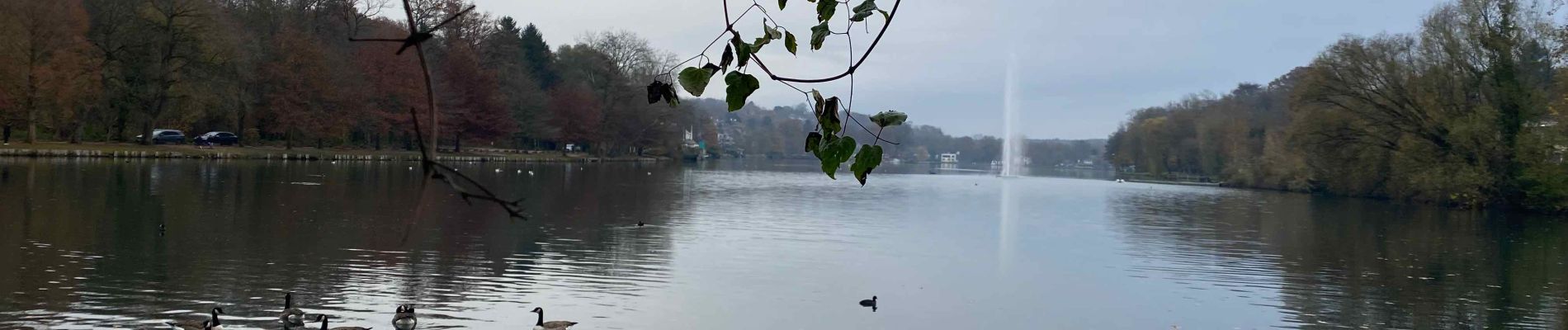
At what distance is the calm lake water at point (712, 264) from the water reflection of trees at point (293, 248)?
0.08m

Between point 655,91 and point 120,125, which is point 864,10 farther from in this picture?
point 120,125

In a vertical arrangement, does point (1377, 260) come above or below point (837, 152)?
below

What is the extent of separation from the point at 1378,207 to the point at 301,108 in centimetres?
4948

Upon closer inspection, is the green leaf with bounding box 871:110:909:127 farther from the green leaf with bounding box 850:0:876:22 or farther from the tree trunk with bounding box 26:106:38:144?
the tree trunk with bounding box 26:106:38:144

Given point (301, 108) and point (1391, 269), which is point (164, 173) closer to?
point (301, 108)

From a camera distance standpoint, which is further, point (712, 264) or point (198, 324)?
point (712, 264)

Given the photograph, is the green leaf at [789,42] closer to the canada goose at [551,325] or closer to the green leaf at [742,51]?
the green leaf at [742,51]

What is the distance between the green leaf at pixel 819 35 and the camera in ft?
7.98

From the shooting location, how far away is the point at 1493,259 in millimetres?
22312

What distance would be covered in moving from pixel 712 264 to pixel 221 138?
175 ft

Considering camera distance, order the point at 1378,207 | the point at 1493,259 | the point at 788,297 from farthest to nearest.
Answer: the point at 1378,207 < the point at 1493,259 < the point at 788,297

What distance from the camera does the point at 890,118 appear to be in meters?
2.53

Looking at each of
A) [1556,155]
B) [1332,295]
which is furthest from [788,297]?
[1556,155]

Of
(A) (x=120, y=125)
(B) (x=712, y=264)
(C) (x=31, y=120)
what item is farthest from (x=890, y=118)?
(A) (x=120, y=125)
